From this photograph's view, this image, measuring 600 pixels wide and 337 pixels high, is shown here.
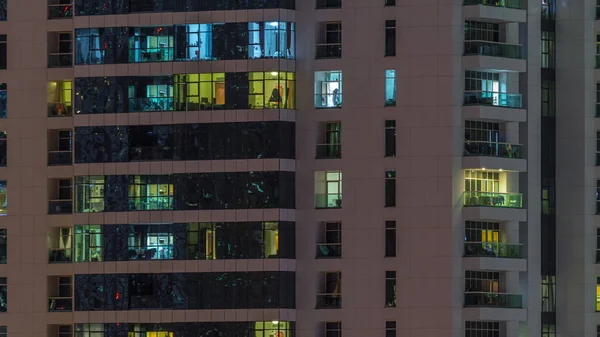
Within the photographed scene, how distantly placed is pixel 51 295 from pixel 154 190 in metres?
7.72

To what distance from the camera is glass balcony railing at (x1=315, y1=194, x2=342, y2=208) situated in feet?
300

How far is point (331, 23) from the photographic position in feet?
303

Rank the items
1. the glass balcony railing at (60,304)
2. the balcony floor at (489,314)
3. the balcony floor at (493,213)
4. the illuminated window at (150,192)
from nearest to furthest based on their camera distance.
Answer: the balcony floor at (489,314), the balcony floor at (493,213), the illuminated window at (150,192), the glass balcony railing at (60,304)

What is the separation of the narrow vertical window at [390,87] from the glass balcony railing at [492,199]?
A: 570 cm

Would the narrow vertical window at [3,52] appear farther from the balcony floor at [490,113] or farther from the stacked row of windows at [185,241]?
the balcony floor at [490,113]

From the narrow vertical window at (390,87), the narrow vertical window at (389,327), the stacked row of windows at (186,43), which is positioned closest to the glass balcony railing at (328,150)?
the narrow vertical window at (390,87)

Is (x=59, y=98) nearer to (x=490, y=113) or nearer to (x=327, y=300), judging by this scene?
(x=327, y=300)

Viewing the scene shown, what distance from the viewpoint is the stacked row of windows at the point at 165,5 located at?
91625 millimetres

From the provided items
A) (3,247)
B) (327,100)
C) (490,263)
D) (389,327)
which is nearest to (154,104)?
(327,100)

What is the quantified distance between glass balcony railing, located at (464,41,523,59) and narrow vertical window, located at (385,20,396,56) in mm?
3534

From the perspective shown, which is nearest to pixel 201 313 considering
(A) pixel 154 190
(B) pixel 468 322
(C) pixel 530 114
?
(A) pixel 154 190

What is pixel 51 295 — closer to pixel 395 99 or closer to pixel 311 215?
pixel 311 215

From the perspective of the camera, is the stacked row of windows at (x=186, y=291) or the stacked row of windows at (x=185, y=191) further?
the stacked row of windows at (x=185, y=191)

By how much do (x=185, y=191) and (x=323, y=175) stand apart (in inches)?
266
